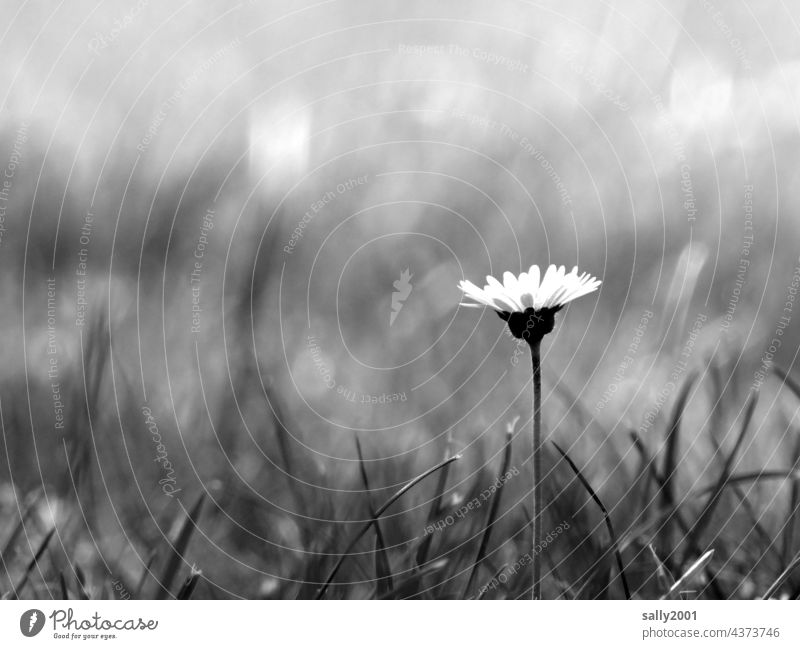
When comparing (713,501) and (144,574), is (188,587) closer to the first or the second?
(144,574)

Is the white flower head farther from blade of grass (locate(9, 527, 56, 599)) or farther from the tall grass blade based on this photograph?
blade of grass (locate(9, 527, 56, 599))

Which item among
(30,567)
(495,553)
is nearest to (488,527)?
(495,553)

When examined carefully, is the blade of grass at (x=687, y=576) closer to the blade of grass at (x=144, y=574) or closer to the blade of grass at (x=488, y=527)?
the blade of grass at (x=488, y=527)

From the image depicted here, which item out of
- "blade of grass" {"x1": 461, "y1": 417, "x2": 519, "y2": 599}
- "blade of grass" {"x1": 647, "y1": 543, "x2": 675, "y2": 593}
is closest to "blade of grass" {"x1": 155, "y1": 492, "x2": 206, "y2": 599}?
"blade of grass" {"x1": 461, "y1": 417, "x2": 519, "y2": 599}

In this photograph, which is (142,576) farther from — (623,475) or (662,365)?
(662,365)

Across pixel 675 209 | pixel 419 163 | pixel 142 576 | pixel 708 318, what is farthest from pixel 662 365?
pixel 142 576

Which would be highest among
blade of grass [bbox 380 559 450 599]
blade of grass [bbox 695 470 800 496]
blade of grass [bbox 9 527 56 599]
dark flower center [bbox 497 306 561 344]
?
dark flower center [bbox 497 306 561 344]

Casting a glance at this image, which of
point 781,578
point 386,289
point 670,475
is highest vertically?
point 386,289
